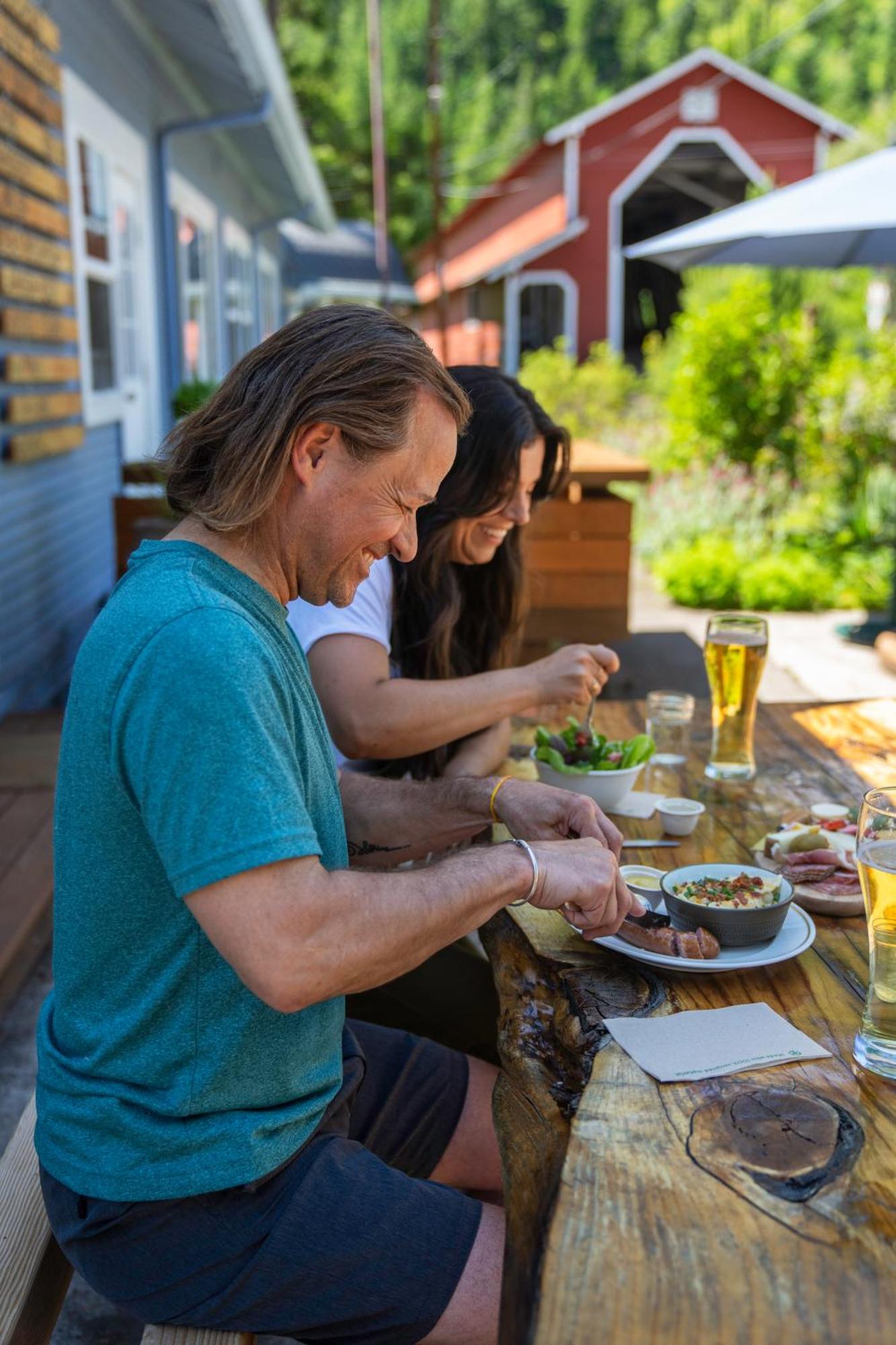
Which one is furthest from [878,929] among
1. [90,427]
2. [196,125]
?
[196,125]

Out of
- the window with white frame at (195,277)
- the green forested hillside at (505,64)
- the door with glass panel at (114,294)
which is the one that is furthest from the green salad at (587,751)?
the green forested hillside at (505,64)

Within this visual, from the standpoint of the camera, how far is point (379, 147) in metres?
26.3

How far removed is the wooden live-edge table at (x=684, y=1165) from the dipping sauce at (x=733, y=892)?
0.30 feet

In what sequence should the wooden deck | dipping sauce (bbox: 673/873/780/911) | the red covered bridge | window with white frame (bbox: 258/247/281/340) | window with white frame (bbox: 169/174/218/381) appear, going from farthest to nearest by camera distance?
the red covered bridge → window with white frame (bbox: 258/247/281/340) → window with white frame (bbox: 169/174/218/381) → the wooden deck → dipping sauce (bbox: 673/873/780/911)

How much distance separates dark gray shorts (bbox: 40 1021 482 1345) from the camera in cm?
140

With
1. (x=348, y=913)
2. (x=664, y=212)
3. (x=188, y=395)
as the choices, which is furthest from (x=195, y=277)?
(x=664, y=212)

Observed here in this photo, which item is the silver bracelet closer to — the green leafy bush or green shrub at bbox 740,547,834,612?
green shrub at bbox 740,547,834,612

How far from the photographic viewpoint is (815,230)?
487 cm

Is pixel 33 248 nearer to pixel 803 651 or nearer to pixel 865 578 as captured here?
pixel 803 651

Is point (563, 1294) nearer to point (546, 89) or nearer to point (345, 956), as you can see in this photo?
point (345, 956)

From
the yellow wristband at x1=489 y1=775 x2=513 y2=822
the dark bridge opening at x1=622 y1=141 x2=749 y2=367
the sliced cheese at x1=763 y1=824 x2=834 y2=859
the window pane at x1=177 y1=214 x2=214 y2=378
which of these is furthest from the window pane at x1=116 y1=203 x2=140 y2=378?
the dark bridge opening at x1=622 y1=141 x2=749 y2=367

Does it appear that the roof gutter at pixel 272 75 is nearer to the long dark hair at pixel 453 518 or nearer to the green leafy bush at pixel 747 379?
the green leafy bush at pixel 747 379

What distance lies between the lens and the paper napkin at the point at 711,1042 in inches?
53.4

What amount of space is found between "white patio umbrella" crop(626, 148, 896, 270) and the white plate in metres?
3.46
